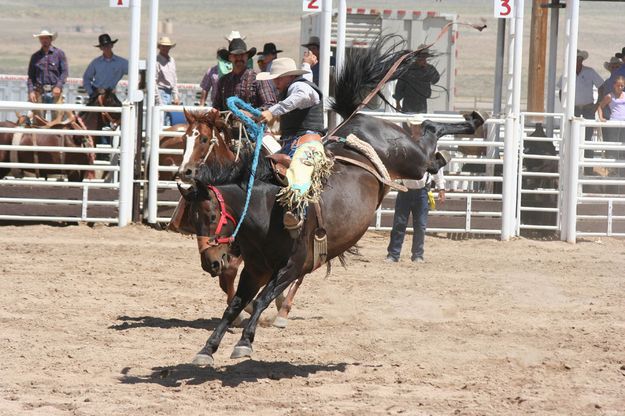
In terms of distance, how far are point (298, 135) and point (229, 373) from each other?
73.5 inches

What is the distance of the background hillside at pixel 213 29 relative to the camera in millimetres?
51062

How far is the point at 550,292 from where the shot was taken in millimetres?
10055

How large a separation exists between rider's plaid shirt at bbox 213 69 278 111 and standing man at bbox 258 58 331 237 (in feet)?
2.95

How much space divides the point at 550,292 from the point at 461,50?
4822 cm

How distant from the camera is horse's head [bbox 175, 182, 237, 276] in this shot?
644 centimetres

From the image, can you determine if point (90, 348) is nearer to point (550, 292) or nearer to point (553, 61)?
point (550, 292)

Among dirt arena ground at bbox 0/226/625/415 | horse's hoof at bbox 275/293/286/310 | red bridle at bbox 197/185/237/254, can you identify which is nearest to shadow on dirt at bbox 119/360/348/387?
dirt arena ground at bbox 0/226/625/415

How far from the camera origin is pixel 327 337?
7.98 m

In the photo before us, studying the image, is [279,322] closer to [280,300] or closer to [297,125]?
[280,300]

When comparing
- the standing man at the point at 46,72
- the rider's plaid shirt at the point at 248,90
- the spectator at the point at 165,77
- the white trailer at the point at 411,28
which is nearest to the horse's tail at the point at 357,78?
the rider's plaid shirt at the point at 248,90

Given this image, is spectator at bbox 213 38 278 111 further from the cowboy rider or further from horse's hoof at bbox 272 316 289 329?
horse's hoof at bbox 272 316 289 329

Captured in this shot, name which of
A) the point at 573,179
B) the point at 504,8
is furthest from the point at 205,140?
the point at 573,179

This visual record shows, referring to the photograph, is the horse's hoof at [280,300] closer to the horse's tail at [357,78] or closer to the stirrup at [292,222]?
the horse's tail at [357,78]

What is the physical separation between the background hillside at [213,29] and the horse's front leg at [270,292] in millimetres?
36785
